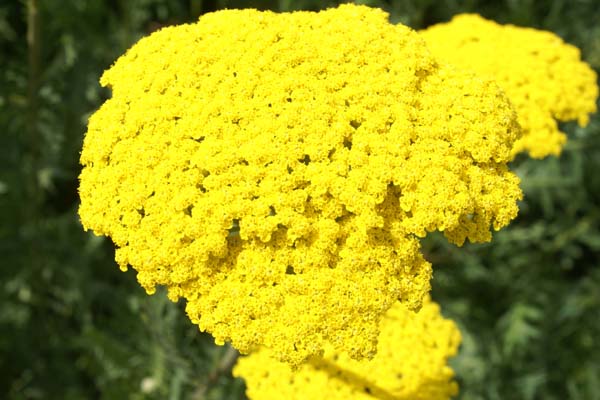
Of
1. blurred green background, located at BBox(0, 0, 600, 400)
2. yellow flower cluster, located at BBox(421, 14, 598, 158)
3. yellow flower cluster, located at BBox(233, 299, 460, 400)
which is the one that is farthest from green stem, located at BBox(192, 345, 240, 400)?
yellow flower cluster, located at BBox(421, 14, 598, 158)

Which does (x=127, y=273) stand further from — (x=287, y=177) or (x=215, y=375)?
(x=287, y=177)

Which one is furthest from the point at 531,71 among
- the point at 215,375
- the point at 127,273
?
the point at 127,273

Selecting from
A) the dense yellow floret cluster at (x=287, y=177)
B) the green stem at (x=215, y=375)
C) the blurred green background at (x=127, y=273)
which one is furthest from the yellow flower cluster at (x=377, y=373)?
the blurred green background at (x=127, y=273)

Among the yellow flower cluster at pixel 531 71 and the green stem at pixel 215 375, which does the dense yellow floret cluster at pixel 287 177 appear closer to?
the yellow flower cluster at pixel 531 71

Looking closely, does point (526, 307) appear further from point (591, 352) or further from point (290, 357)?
point (290, 357)

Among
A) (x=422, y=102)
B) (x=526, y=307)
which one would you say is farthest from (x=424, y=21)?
(x=422, y=102)

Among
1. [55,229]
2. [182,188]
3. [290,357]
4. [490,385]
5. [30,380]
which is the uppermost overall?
[182,188]
